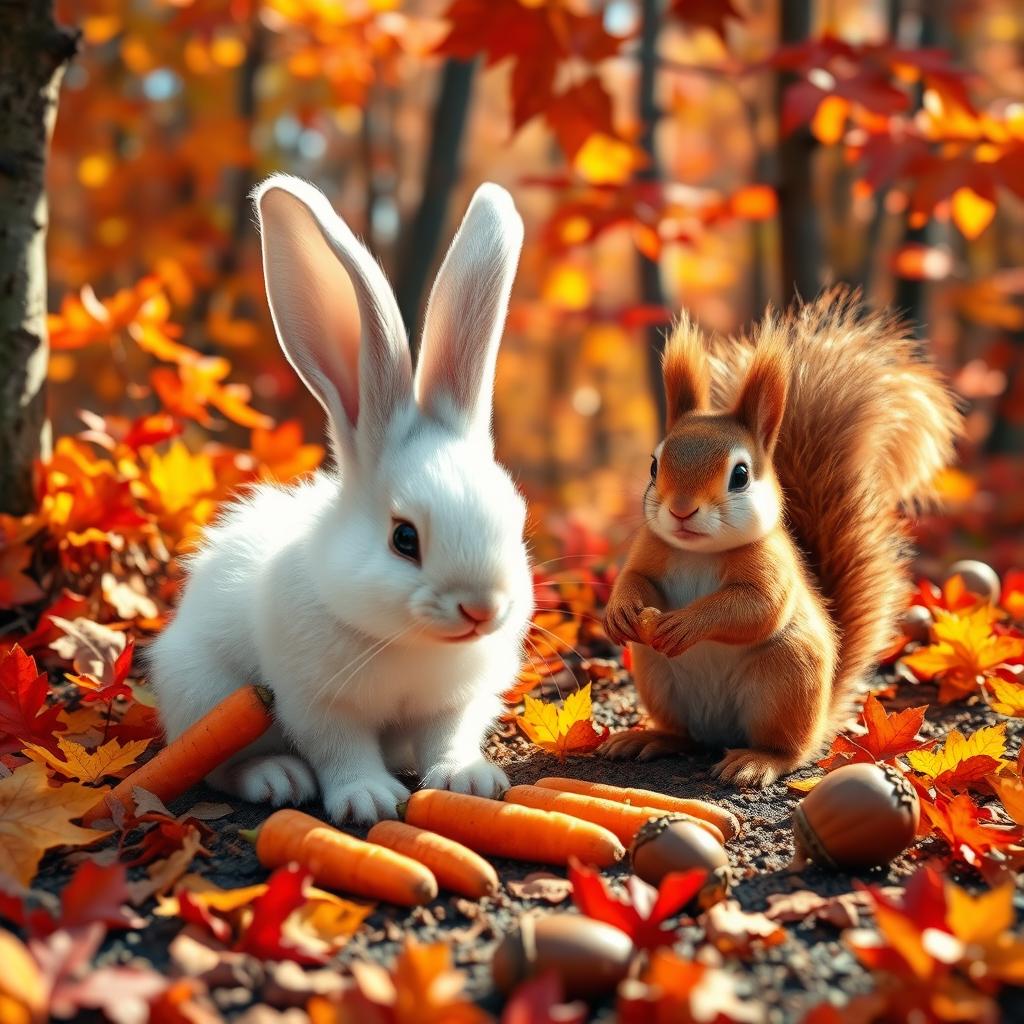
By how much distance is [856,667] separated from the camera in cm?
271

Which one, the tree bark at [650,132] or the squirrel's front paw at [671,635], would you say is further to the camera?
the tree bark at [650,132]

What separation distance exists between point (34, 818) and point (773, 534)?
149 cm

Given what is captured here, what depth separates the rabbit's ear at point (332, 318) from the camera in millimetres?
2229

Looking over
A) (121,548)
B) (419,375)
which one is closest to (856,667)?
(419,375)

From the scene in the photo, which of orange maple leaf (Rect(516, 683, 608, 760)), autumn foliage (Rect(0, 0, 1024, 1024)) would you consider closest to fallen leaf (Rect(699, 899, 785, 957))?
autumn foliage (Rect(0, 0, 1024, 1024))

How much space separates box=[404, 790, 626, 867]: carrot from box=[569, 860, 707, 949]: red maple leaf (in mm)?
286

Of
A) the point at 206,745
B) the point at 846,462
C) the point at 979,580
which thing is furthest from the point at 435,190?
the point at 206,745

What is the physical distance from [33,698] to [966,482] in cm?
603

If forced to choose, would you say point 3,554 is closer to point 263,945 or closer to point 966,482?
point 263,945

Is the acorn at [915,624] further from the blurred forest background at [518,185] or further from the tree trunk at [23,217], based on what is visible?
the tree trunk at [23,217]

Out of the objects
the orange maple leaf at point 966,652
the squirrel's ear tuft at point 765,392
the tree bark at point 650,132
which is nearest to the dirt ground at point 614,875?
the orange maple leaf at point 966,652

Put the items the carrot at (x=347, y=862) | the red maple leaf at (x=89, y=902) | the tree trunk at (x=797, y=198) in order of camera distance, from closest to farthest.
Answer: the red maple leaf at (x=89, y=902) → the carrot at (x=347, y=862) → the tree trunk at (x=797, y=198)

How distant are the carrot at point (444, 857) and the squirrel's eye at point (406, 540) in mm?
473

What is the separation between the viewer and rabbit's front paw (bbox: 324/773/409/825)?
2.18 meters
